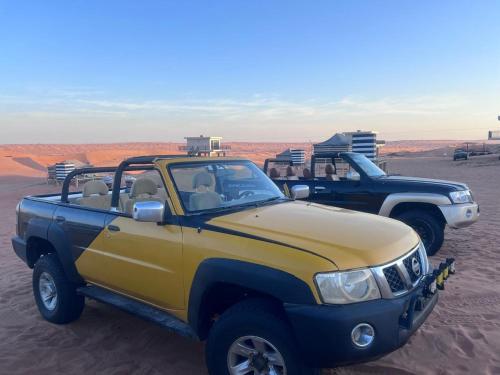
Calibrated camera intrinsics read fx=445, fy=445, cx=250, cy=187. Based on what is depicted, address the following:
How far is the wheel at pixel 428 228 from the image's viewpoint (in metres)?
7.09

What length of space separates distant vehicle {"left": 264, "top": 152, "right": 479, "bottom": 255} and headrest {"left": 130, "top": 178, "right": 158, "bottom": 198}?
309cm

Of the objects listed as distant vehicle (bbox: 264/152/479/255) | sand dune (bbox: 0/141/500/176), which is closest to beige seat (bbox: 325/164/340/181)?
distant vehicle (bbox: 264/152/479/255)

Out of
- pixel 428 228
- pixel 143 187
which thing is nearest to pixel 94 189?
pixel 143 187

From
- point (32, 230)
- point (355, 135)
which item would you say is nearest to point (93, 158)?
point (355, 135)

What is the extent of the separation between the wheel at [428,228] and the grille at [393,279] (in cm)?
440

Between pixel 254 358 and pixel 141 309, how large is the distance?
127 cm

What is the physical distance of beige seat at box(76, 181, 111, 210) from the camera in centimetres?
539

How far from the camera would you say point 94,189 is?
18.2ft

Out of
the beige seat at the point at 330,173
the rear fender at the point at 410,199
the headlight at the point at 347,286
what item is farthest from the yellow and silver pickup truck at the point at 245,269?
the beige seat at the point at 330,173

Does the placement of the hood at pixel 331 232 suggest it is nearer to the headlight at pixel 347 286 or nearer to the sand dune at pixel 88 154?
the headlight at pixel 347 286

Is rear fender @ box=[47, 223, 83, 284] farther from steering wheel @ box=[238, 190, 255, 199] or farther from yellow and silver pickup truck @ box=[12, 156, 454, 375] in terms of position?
steering wheel @ box=[238, 190, 255, 199]

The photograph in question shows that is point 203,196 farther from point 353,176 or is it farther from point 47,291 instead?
point 353,176

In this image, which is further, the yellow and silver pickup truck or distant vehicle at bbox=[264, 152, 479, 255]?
distant vehicle at bbox=[264, 152, 479, 255]

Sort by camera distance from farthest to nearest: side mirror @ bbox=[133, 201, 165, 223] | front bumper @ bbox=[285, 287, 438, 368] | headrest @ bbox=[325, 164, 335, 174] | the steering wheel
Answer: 1. headrest @ bbox=[325, 164, 335, 174]
2. the steering wheel
3. side mirror @ bbox=[133, 201, 165, 223]
4. front bumper @ bbox=[285, 287, 438, 368]
